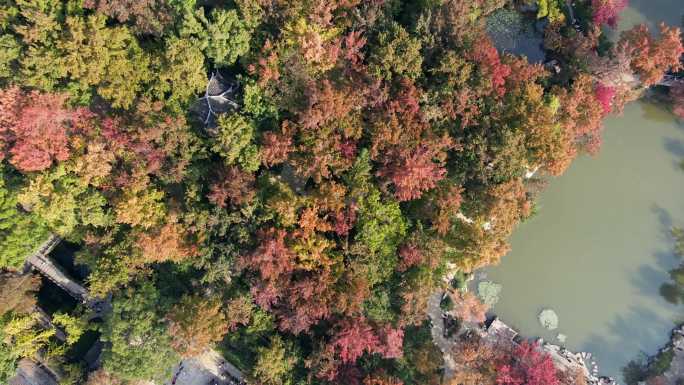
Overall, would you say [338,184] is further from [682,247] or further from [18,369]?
[682,247]

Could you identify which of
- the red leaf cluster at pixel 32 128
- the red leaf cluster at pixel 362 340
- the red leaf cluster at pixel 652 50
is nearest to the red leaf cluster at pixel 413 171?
the red leaf cluster at pixel 362 340

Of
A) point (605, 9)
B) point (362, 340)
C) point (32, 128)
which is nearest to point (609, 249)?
point (605, 9)

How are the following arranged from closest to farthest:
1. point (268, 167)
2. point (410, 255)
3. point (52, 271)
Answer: point (410, 255), point (268, 167), point (52, 271)

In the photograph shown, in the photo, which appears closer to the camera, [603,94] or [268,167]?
[268,167]

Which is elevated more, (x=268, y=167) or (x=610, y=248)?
(x=610, y=248)

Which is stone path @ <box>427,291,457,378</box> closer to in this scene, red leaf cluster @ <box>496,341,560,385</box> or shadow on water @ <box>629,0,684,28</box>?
red leaf cluster @ <box>496,341,560,385</box>

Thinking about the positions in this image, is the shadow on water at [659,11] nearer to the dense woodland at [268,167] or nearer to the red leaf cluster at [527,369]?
the dense woodland at [268,167]

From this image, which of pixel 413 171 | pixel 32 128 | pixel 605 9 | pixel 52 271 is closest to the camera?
pixel 32 128

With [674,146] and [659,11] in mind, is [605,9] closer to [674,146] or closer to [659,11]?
[659,11]
